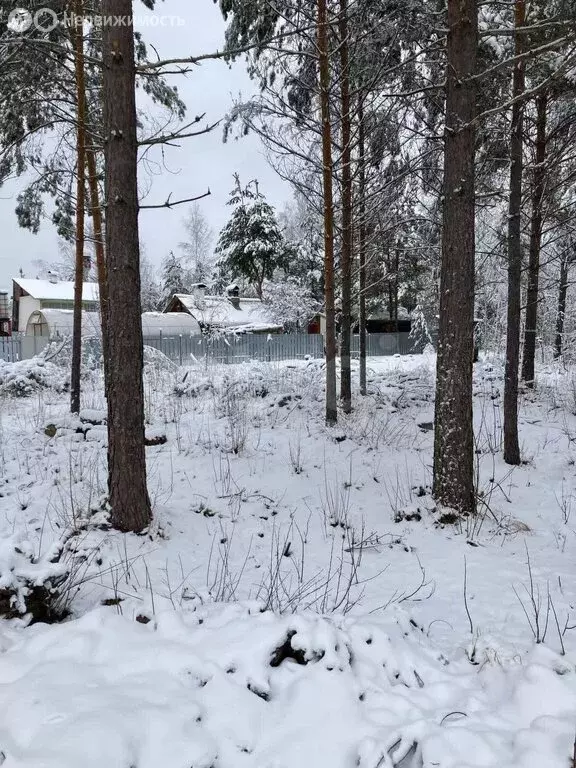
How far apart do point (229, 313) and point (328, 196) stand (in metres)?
19.8

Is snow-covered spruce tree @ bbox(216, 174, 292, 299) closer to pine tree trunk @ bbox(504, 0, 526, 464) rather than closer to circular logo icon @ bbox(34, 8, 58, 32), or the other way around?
circular logo icon @ bbox(34, 8, 58, 32)

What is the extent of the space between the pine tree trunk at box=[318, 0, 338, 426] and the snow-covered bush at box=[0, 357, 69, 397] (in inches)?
240

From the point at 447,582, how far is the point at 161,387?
782cm

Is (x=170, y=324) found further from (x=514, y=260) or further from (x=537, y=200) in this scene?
(x=514, y=260)

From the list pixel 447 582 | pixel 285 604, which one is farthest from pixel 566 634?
pixel 285 604

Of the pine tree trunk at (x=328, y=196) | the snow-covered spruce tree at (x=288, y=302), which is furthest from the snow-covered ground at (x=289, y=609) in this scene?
the snow-covered spruce tree at (x=288, y=302)

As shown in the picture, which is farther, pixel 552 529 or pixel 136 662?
pixel 552 529

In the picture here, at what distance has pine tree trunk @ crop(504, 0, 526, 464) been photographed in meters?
6.17

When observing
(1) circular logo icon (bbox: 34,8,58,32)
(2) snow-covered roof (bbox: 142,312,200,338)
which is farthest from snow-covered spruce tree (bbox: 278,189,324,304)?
(1) circular logo icon (bbox: 34,8,58,32)

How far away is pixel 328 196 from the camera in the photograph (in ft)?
→ 24.9

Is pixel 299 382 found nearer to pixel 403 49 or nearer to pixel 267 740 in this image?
pixel 403 49

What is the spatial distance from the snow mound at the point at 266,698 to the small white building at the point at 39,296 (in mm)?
28296

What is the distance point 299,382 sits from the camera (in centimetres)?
1061

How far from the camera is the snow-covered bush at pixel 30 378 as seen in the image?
9.48 metres
